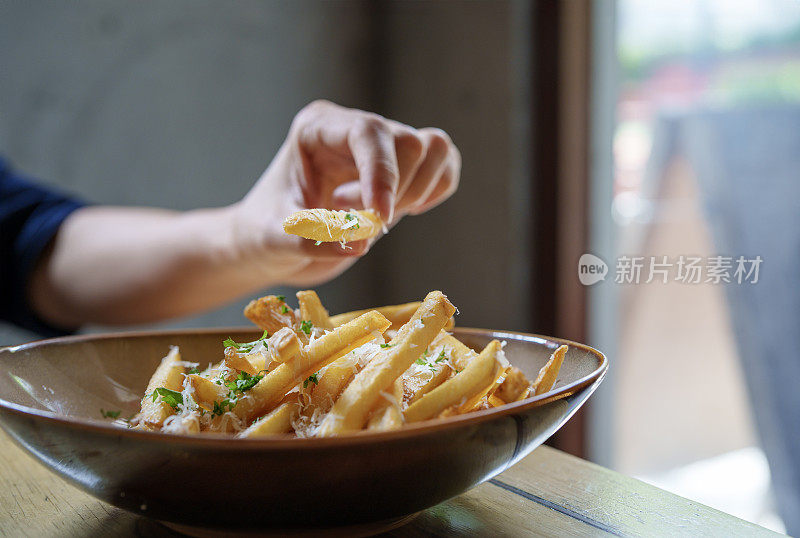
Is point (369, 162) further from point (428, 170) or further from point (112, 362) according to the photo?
point (112, 362)

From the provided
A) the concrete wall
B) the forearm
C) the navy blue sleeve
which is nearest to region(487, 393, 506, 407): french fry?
the forearm

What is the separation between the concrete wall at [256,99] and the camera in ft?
8.04

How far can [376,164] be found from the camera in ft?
3.24

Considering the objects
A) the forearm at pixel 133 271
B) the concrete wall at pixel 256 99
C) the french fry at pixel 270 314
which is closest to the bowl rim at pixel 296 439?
the french fry at pixel 270 314

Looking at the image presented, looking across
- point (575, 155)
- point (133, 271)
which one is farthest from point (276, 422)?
point (575, 155)

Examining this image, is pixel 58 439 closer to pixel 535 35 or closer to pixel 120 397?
pixel 120 397

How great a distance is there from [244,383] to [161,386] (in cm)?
13

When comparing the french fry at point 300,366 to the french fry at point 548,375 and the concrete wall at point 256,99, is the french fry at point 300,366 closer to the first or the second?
the french fry at point 548,375

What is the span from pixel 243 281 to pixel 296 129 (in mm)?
458

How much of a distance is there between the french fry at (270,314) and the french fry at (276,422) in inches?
6.0

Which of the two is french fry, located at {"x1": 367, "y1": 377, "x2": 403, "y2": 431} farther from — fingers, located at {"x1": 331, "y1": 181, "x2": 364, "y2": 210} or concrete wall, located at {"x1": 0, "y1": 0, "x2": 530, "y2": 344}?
concrete wall, located at {"x1": 0, "y1": 0, "x2": 530, "y2": 344}

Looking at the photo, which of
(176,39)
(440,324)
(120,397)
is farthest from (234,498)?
(176,39)

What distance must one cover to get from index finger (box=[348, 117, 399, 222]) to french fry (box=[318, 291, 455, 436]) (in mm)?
358

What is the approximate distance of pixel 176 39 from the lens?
107 inches
